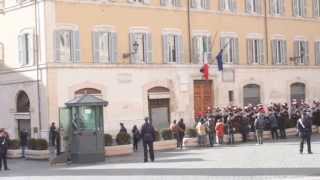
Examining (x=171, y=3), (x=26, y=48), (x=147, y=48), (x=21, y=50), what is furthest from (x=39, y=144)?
(x=171, y=3)

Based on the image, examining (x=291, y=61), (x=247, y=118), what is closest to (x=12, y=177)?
(x=247, y=118)

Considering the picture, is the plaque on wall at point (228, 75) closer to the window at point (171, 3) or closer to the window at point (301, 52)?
the window at point (171, 3)

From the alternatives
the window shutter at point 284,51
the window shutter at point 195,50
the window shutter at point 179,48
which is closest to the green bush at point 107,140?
the window shutter at point 179,48

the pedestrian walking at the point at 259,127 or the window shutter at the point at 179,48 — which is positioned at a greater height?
the window shutter at the point at 179,48

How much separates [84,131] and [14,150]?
6.87 m

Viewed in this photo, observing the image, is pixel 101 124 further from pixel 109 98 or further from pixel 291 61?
pixel 291 61

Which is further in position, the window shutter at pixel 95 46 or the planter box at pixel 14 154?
the window shutter at pixel 95 46

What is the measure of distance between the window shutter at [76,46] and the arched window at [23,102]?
145 inches

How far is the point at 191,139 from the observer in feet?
117

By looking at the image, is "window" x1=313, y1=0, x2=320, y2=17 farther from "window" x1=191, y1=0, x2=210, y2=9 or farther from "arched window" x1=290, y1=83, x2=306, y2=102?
"window" x1=191, y1=0, x2=210, y2=9

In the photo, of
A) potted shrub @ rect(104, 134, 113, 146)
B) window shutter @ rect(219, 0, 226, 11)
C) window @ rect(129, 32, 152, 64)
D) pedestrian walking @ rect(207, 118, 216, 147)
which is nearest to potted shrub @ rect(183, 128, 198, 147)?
pedestrian walking @ rect(207, 118, 216, 147)

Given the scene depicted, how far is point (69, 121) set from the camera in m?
30.0

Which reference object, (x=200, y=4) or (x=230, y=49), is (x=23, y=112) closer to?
(x=200, y=4)

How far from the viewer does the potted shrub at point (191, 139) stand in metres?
35.6
